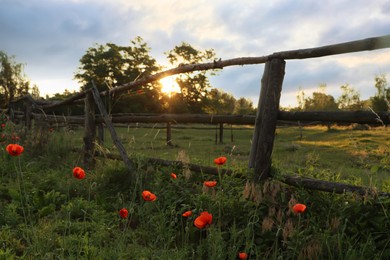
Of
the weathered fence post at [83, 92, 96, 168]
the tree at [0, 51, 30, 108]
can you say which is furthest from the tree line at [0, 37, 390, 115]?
the weathered fence post at [83, 92, 96, 168]

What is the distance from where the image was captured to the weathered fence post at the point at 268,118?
3223 millimetres

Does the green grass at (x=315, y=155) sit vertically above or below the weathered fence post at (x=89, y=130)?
below

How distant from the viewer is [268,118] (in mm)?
3232

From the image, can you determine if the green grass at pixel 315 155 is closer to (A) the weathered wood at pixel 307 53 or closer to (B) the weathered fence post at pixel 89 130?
(B) the weathered fence post at pixel 89 130

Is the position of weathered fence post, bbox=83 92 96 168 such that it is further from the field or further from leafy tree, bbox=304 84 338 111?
leafy tree, bbox=304 84 338 111

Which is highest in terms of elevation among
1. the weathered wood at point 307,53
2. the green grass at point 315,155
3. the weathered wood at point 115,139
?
the weathered wood at point 307,53

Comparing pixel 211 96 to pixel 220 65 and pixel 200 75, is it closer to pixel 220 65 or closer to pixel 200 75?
pixel 200 75

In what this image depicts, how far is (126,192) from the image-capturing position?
3.82 metres

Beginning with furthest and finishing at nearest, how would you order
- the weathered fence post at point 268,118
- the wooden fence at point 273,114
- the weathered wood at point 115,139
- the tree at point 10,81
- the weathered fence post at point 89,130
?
the tree at point 10,81 → the weathered fence post at point 89,130 → the weathered wood at point 115,139 → the weathered fence post at point 268,118 → the wooden fence at point 273,114

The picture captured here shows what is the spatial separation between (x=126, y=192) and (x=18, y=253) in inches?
52.9

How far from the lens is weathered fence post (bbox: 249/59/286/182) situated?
3223mm

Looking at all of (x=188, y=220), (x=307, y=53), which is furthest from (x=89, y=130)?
(x=307, y=53)

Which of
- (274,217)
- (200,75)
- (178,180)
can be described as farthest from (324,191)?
(200,75)

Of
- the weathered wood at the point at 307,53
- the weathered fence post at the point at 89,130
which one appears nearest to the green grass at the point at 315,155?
the weathered fence post at the point at 89,130
